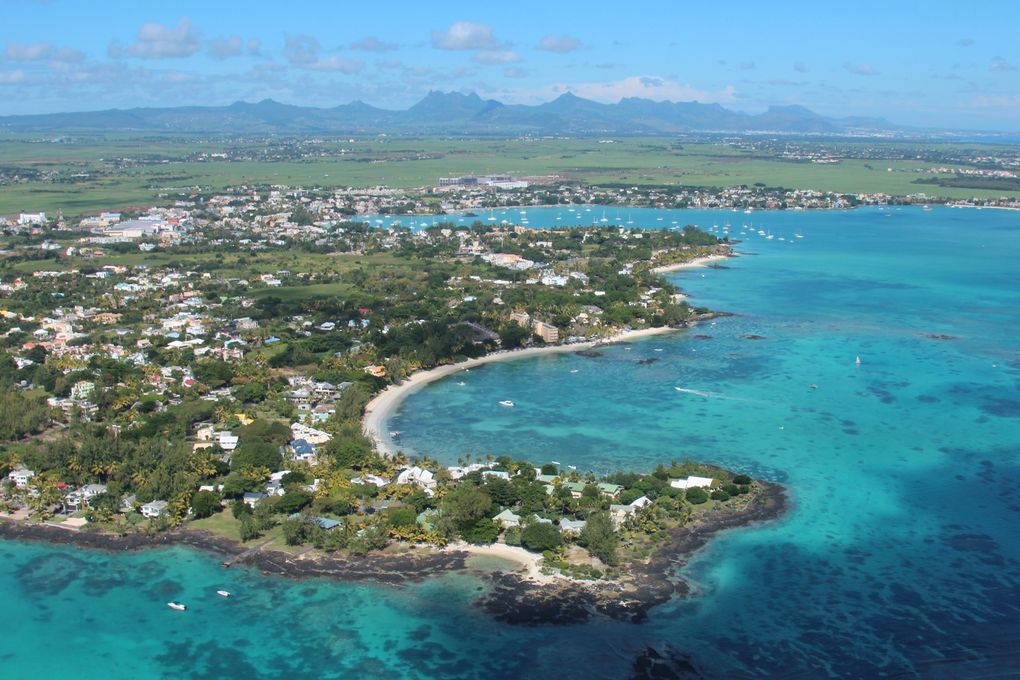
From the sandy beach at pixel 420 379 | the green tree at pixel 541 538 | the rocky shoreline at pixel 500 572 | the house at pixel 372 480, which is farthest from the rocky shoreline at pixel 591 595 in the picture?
the sandy beach at pixel 420 379

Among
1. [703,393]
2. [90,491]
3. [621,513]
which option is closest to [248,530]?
[90,491]

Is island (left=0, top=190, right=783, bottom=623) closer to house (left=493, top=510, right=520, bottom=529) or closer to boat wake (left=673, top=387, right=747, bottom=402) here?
house (left=493, top=510, right=520, bottom=529)

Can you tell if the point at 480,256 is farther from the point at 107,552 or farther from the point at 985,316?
the point at 107,552

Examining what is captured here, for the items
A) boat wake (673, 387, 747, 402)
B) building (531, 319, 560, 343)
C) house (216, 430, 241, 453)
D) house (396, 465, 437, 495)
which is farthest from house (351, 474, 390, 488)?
building (531, 319, 560, 343)

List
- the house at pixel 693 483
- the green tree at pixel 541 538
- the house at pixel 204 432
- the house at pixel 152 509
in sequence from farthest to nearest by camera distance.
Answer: the house at pixel 204 432 → the house at pixel 693 483 → the house at pixel 152 509 → the green tree at pixel 541 538

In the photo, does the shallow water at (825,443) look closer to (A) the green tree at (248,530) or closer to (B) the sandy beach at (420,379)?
(B) the sandy beach at (420,379)

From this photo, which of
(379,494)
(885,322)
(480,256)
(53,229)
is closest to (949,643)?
(379,494)

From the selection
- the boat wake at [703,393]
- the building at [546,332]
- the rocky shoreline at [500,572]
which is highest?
the building at [546,332]

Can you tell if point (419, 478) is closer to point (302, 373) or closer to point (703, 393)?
point (302, 373)
